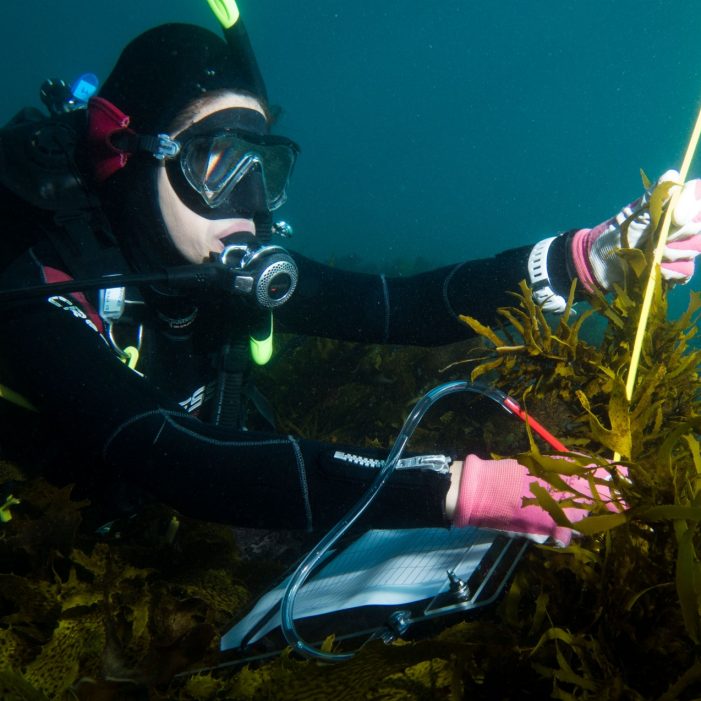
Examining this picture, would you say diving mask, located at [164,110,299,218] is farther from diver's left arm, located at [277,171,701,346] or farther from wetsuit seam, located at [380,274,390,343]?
wetsuit seam, located at [380,274,390,343]

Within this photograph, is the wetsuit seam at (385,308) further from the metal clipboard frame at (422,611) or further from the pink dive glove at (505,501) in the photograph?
the metal clipboard frame at (422,611)

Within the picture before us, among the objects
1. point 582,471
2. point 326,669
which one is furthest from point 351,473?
point 582,471

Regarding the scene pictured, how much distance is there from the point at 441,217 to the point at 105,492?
8308 centimetres

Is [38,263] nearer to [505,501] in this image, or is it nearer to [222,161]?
[222,161]

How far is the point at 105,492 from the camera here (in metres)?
2.41

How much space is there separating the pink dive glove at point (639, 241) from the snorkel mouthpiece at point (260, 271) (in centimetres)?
151

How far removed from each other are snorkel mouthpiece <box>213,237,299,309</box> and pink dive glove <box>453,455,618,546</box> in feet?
4.64

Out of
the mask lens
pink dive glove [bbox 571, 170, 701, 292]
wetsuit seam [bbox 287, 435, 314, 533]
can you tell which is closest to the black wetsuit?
wetsuit seam [bbox 287, 435, 314, 533]

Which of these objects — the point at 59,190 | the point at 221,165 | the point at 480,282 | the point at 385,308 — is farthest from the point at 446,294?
the point at 59,190

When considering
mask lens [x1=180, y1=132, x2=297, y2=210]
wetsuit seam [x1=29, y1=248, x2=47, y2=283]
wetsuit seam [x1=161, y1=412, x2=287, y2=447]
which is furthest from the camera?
mask lens [x1=180, y1=132, x2=297, y2=210]

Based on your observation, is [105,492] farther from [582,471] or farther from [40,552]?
[582,471]

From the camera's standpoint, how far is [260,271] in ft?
7.79

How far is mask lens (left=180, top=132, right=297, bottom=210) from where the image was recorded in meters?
2.45

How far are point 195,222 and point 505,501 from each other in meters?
2.10
